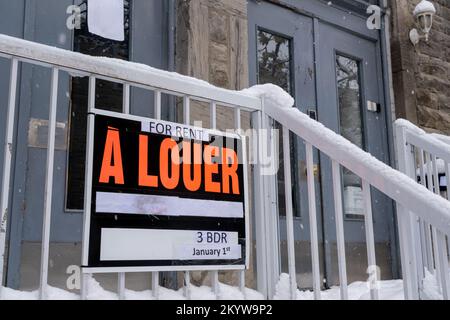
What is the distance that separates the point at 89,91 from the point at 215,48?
1846 mm

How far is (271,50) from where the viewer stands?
14.1ft

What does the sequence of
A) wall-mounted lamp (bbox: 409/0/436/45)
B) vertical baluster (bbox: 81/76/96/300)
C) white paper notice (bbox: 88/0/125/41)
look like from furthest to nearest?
wall-mounted lamp (bbox: 409/0/436/45) → white paper notice (bbox: 88/0/125/41) → vertical baluster (bbox: 81/76/96/300)

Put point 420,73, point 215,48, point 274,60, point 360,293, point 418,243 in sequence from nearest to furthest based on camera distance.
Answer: point 360,293, point 418,243, point 215,48, point 274,60, point 420,73

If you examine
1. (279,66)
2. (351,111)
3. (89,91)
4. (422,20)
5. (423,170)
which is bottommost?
(423,170)

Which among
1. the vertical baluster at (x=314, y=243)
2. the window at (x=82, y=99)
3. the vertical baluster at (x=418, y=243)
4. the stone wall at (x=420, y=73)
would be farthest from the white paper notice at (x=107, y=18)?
the stone wall at (x=420, y=73)

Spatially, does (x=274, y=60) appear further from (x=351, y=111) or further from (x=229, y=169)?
(x=229, y=169)

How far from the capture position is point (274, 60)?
4312mm

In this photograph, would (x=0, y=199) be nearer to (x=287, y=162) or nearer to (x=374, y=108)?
(x=287, y=162)

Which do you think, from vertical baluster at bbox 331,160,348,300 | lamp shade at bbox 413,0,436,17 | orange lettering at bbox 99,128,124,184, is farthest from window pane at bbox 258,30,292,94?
orange lettering at bbox 99,128,124,184

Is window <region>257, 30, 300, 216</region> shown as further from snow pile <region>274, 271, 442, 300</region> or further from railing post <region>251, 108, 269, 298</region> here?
railing post <region>251, 108, 269, 298</region>

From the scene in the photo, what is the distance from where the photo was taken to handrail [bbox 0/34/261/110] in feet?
5.76

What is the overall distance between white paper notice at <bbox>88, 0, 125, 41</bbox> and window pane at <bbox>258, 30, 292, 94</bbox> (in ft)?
4.17

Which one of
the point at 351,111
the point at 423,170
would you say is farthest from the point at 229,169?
the point at 351,111
